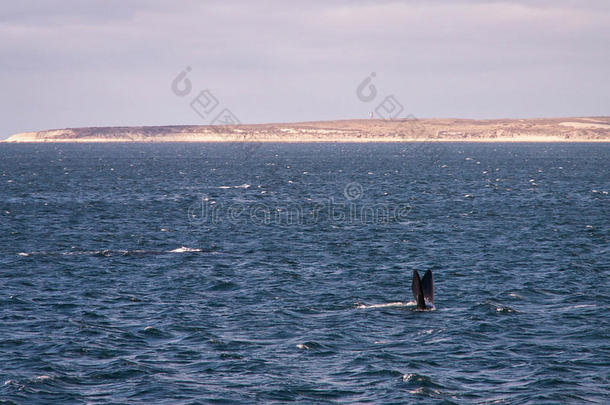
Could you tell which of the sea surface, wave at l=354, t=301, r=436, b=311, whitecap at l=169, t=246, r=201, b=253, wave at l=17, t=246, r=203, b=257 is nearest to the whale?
wave at l=354, t=301, r=436, b=311

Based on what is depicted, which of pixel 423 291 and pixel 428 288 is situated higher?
pixel 428 288

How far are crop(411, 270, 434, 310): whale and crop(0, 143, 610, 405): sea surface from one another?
498 millimetres

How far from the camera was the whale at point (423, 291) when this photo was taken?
3700cm

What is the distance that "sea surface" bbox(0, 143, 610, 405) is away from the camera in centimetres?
2692

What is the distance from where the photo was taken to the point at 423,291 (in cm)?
3738

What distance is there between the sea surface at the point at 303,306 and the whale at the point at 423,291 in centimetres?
50

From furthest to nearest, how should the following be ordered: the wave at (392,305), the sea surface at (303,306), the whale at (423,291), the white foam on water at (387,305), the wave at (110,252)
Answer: the wave at (110,252)
the white foam on water at (387,305)
the wave at (392,305)
the whale at (423,291)
the sea surface at (303,306)

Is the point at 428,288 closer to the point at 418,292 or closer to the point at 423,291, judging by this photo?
the point at 423,291

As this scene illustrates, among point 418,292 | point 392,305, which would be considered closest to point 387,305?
point 392,305

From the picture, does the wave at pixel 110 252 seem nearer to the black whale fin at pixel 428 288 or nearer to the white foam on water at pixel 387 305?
the white foam on water at pixel 387 305

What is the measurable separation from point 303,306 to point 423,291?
594 centimetres

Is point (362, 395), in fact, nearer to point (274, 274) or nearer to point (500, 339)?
point (500, 339)

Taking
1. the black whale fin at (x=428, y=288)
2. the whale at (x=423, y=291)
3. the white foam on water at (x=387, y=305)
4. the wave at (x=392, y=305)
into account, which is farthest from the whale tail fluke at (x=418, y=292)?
the white foam on water at (x=387, y=305)

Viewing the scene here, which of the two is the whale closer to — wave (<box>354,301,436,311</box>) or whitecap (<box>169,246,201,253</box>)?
wave (<box>354,301,436,311</box>)
